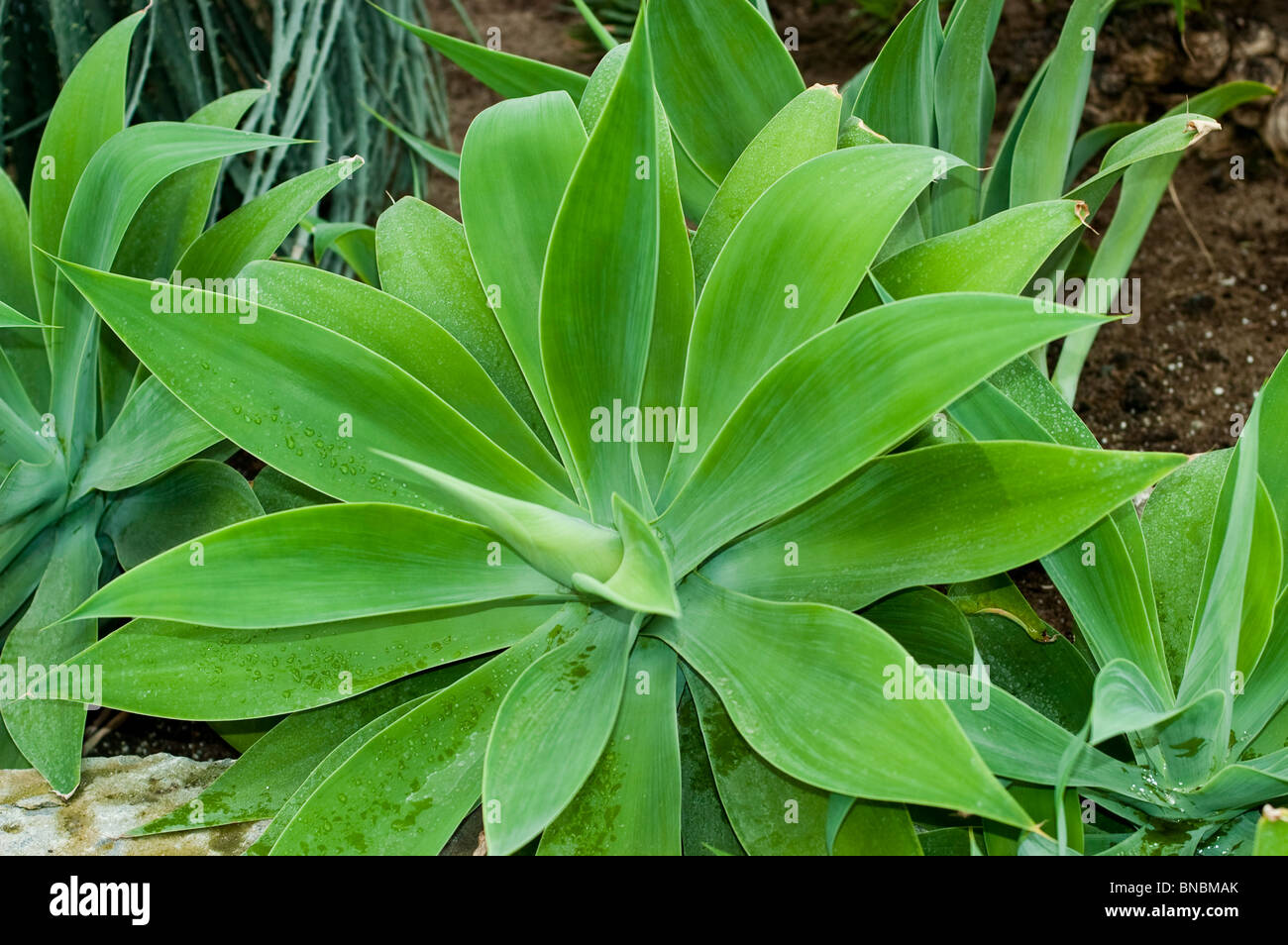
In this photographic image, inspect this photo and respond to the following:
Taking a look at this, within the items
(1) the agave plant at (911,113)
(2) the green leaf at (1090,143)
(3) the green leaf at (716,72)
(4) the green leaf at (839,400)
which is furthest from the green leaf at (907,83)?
(4) the green leaf at (839,400)

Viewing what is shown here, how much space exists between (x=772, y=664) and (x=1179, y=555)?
0.45 m

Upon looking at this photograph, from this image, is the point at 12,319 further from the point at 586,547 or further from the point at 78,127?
the point at 586,547

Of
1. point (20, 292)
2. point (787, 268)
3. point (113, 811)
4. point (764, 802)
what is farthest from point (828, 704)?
point (20, 292)

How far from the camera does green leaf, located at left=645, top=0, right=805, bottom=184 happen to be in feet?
4.42

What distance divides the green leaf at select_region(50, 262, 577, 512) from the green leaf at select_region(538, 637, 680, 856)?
0.73 ft

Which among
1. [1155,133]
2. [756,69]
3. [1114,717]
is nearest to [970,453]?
[1114,717]

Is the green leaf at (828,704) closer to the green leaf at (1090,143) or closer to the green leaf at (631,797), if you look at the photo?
the green leaf at (631,797)

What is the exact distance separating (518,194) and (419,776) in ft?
1.91

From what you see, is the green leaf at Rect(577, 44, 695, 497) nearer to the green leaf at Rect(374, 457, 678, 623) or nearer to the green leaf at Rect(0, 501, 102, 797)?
the green leaf at Rect(374, 457, 678, 623)

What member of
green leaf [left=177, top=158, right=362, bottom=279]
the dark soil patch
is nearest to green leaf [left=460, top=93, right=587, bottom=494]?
green leaf [left=177, top=158, right=362, bottom=279]

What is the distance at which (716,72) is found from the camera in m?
1.38

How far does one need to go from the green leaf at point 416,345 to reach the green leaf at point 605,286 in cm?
11

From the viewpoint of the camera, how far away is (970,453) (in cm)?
90

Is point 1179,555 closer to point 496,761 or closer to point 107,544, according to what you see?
point 496,761
